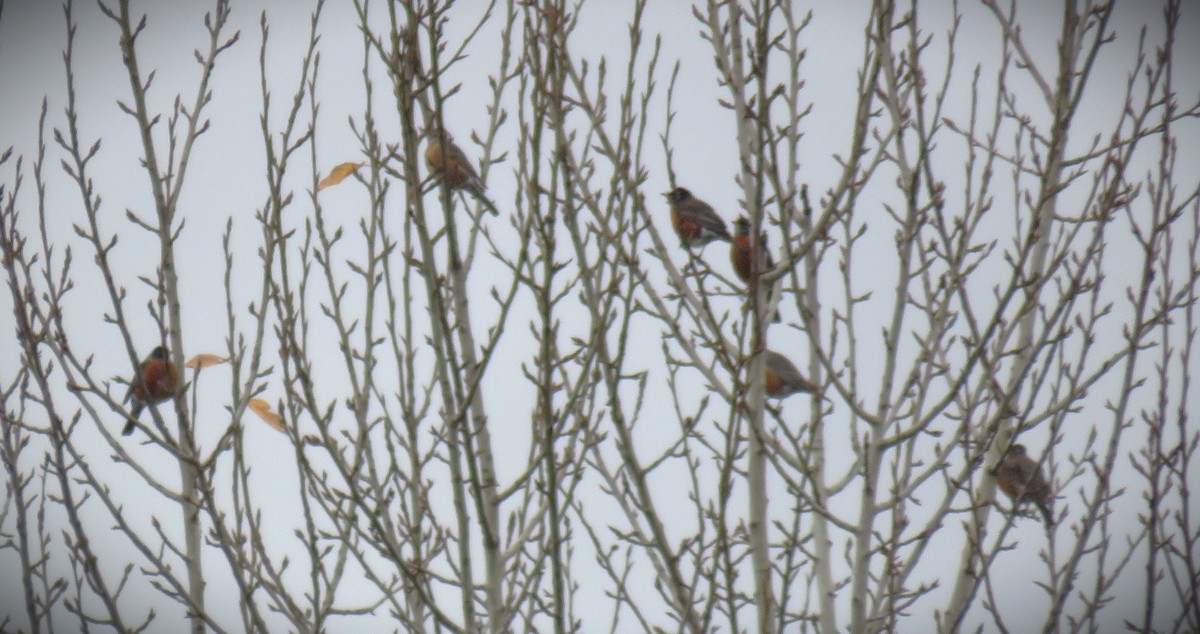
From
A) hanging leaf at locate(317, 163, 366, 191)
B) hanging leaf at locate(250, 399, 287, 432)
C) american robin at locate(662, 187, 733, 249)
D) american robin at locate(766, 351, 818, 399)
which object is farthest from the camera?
american robin at locate(662, 187, 733, 249)

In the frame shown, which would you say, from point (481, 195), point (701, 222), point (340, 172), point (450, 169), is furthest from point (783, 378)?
point (340, 172)

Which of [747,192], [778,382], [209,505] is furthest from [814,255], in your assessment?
[778,382]

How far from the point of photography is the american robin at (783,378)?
7430mm

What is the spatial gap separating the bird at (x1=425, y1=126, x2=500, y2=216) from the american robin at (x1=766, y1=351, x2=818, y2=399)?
208cm

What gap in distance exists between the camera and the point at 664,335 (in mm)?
4133

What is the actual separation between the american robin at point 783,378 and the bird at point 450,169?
2.08 metres

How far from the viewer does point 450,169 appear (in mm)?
5988

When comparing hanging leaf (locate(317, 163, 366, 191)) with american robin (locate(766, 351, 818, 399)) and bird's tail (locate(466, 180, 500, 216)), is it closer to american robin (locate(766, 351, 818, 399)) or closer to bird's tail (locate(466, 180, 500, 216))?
bird's tail (locate(466, 180, 500, 216))

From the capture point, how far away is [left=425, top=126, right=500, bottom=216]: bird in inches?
107

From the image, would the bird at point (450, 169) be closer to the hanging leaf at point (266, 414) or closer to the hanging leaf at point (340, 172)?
the hanging leaf at point (340, 172)

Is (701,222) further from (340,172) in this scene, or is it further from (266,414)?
(266,414)

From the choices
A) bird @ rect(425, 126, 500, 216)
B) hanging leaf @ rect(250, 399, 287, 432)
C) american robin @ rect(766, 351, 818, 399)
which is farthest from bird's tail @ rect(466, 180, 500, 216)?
american robin @ rect(766, 351, 818, 399)

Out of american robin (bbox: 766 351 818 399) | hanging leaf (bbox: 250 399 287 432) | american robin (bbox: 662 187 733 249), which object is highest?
american robin (bbox: 662 187 733 249)

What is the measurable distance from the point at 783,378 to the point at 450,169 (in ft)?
8.98
